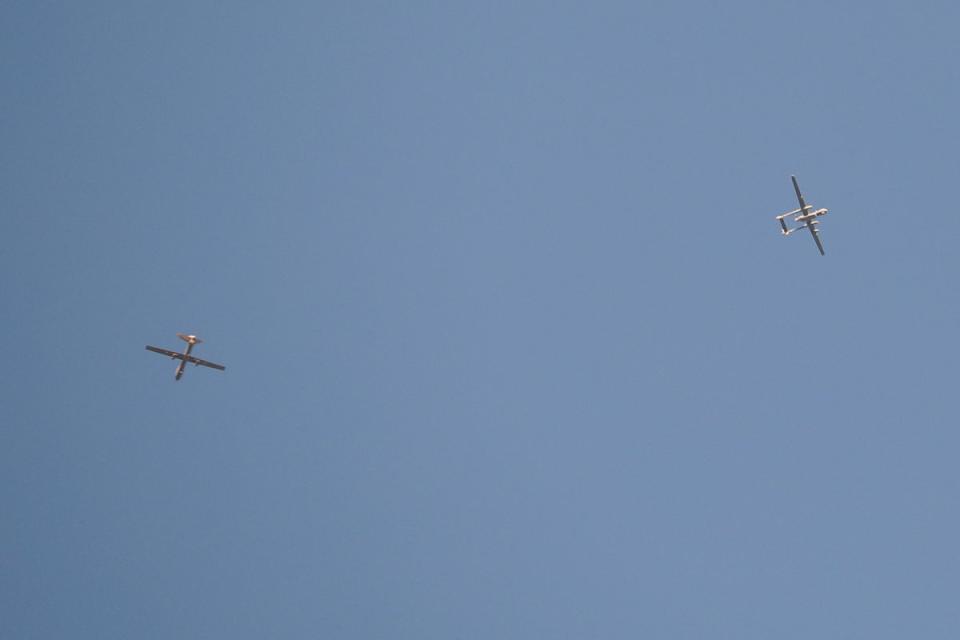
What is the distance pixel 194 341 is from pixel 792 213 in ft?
260

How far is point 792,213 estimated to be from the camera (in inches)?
4451

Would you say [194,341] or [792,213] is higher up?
[792,213]

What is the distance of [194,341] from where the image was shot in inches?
3679

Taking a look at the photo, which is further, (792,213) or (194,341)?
(792,213)
